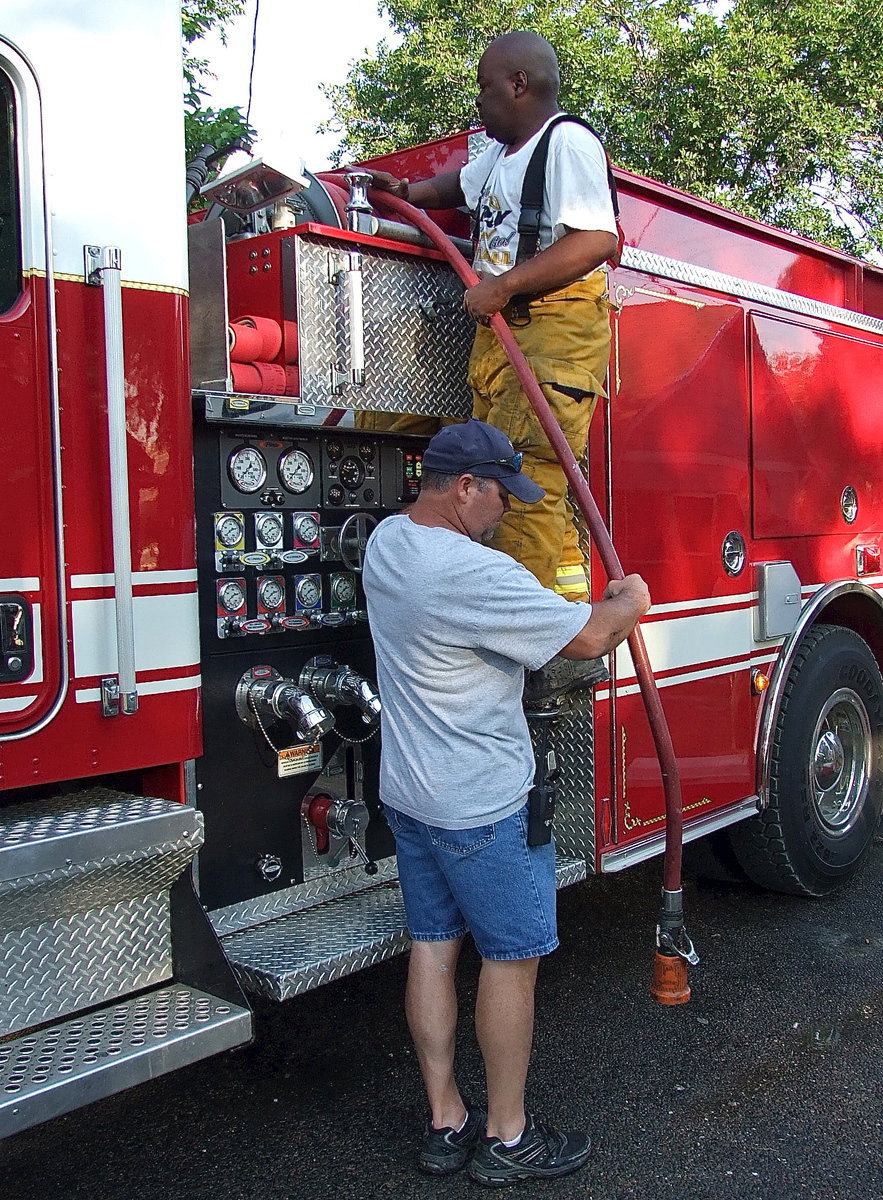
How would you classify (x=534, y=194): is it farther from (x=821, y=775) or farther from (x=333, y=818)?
(x=821, y=775)

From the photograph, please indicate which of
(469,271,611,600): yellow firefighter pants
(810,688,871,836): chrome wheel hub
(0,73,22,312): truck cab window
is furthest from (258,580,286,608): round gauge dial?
(810,688,871,836): chrome wheel hub

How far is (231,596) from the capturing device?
306cm

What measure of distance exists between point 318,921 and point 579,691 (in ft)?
3.41

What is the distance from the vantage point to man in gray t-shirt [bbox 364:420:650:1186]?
8.57 feet

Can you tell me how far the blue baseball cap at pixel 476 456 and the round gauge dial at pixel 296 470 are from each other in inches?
21.9

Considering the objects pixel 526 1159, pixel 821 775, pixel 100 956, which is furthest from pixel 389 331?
pixel 821 775

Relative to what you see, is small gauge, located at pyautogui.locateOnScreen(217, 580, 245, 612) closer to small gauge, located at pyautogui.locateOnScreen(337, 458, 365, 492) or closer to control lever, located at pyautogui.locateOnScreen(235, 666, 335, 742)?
control lever, located at pyautogui.locateOnScreen(235, 666, 335, 742)

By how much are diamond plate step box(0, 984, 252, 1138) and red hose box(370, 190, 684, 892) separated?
4.34 ft

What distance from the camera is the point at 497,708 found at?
2.71m

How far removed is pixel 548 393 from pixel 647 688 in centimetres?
86

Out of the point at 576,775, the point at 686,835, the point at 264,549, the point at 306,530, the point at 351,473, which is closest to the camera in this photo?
the point at 264,549

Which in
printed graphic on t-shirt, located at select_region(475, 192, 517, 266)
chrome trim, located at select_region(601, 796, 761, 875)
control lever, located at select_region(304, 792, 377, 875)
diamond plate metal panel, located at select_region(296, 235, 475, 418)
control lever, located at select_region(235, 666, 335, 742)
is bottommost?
chrome trim, located at select_region(601, 796, 761, 875)

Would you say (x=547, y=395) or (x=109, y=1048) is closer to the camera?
(x=109, y=1048)

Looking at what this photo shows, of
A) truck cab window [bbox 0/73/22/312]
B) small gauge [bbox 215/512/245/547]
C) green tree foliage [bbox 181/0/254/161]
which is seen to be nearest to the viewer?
truck cab window [bbox 0/73/22/312]
